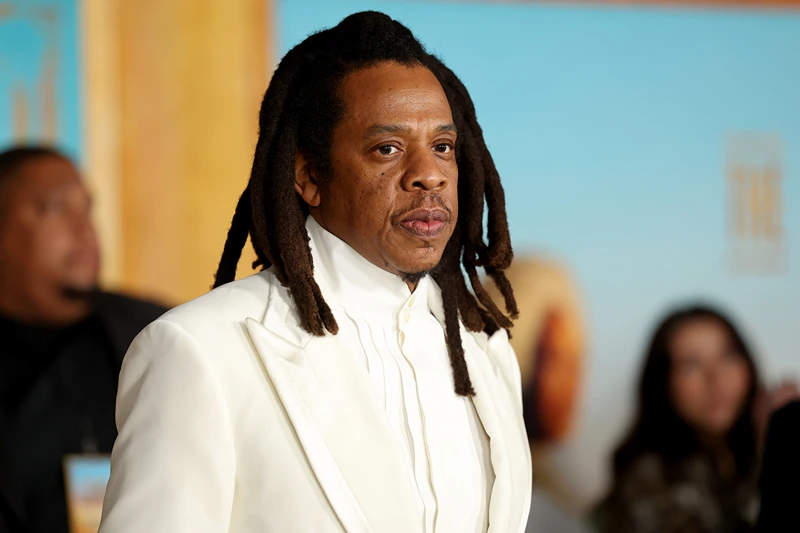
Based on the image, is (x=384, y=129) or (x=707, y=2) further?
(x=707, y=2)

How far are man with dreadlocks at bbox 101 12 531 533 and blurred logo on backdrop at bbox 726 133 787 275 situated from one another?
10.6ft

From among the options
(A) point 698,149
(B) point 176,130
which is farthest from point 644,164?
(B) point 176,130

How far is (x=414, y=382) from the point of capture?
1.95 meters

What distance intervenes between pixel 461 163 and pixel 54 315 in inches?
84.1

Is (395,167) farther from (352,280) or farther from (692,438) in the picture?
(692,438)

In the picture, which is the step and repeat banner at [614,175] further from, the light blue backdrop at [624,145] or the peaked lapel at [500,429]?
the peaked lapel at [500,429]

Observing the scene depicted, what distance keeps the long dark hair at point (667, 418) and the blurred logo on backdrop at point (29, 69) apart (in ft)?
8.16

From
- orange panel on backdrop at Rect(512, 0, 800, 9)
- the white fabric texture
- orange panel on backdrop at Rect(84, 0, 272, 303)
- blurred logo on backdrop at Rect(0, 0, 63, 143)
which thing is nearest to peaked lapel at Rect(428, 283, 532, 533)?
the white fabric texture

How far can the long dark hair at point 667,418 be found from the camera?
4.84 m

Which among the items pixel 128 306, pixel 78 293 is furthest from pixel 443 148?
pixel 78 293

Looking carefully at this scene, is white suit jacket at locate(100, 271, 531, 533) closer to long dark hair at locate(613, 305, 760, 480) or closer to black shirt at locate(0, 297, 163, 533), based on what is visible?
black shirt at locate(0, 297, 163, 533)

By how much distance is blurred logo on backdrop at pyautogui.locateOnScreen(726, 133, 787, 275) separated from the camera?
5.11 m

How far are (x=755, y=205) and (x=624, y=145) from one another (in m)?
0.62

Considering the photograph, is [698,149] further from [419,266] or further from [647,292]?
[419,266]
